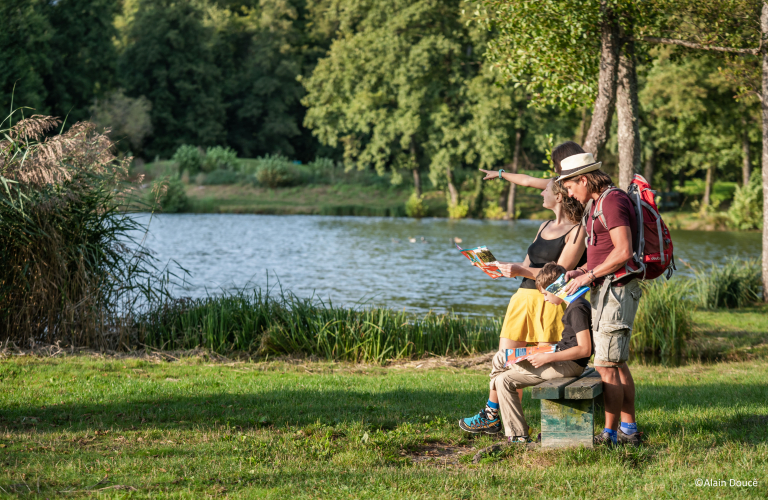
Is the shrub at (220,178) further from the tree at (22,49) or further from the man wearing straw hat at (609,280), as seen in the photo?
the man wearing straw hat at (609,280)

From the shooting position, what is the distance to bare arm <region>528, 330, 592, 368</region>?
15.8 feet

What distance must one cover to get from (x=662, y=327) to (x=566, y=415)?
21.1 ft

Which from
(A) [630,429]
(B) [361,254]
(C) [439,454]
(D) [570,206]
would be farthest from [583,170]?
(B) [361,254]

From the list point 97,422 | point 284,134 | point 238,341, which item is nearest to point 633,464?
point 97,422

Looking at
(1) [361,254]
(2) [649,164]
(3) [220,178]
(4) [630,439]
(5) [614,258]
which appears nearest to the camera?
(5) [614,258]

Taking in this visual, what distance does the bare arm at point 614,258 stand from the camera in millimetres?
4684

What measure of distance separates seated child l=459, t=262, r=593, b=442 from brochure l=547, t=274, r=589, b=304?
73 mm

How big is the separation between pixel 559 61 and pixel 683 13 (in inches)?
91.2

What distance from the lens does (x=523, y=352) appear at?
498 cm

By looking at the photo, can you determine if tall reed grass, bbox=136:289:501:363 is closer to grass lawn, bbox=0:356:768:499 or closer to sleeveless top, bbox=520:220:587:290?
grass lawn, bbox=0:356:768:499

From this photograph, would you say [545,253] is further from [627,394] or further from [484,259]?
[627,394]

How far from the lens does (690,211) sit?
46062mm

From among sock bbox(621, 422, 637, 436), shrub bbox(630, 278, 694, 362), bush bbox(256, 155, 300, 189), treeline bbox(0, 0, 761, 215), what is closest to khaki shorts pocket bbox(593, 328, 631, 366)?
sock bbox(621, 422, 637, 436)

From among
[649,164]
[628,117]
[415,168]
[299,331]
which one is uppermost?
[649,164]
